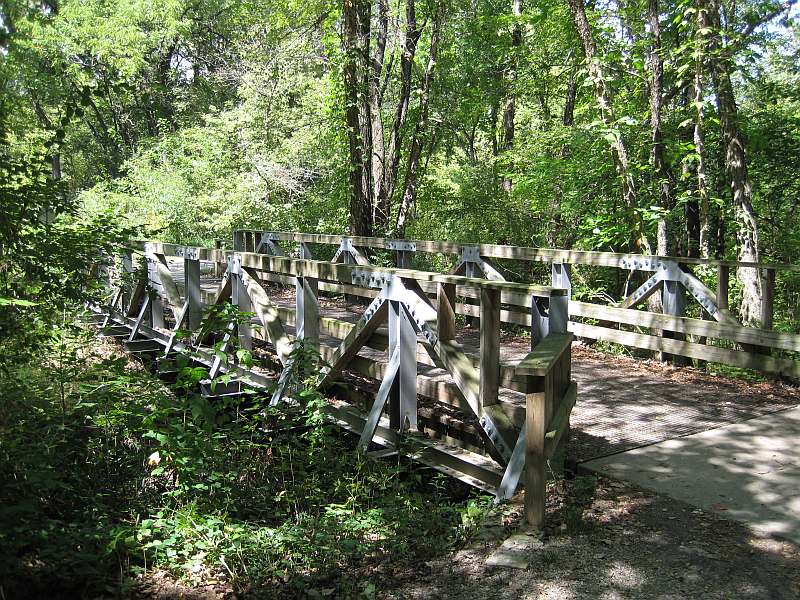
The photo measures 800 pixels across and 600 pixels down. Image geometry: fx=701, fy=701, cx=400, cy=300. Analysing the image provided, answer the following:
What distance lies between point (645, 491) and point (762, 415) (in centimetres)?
233

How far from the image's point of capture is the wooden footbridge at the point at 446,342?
4473 mm

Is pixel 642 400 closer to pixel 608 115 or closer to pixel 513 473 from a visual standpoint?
pixel 513 473

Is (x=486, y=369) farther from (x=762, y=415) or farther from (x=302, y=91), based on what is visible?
(x=302, y=91)

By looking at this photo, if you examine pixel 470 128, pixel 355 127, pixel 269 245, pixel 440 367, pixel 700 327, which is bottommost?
pixel 440 367

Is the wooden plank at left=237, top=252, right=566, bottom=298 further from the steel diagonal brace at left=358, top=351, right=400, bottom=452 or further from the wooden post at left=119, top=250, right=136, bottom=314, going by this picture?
the wooden post at left=119, top=250, right=136, bottom=314

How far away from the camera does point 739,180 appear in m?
8.80

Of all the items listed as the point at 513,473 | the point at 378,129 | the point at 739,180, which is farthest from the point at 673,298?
the point at 378,129

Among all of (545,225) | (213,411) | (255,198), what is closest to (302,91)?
(255,198)

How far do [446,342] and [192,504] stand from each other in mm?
1976

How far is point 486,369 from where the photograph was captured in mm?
4625

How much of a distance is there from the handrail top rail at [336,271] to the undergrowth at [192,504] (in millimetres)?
1074

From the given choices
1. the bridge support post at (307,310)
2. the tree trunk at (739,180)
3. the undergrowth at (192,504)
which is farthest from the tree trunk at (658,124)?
the undergrowth at (192,504)

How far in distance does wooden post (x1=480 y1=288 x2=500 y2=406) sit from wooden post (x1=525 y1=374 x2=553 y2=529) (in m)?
0.79

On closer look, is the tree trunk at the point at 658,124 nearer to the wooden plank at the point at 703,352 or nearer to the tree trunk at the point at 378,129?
the wooden plank at the point at 703,352
